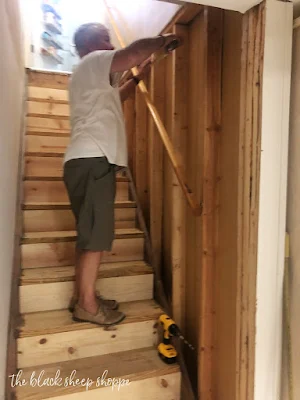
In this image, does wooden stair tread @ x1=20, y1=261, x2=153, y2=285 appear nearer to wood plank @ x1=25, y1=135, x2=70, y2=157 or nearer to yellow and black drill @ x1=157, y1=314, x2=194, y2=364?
yellow and black drill @ x1=157, y1=314, x2=194, y2=364

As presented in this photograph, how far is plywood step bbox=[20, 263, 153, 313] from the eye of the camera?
69.7 inches

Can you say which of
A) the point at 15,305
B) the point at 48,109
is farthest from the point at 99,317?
the point at 48,109

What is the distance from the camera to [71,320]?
1.68m

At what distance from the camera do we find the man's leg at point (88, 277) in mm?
1639

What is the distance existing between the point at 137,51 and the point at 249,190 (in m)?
0.75

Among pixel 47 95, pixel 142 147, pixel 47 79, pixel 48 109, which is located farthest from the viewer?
pixel 47 79

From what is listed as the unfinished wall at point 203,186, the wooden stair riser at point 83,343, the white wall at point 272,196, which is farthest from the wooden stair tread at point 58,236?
the white wall at point 272,196

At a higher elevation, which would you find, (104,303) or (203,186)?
(203,186)

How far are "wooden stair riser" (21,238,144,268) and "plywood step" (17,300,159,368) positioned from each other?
34 cm

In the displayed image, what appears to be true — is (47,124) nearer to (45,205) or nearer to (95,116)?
(45,205)

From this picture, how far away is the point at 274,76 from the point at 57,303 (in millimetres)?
1457

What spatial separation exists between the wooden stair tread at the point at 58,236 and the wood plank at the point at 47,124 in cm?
111

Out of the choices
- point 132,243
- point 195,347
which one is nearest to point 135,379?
point 195,347

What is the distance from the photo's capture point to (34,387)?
1.44 m
